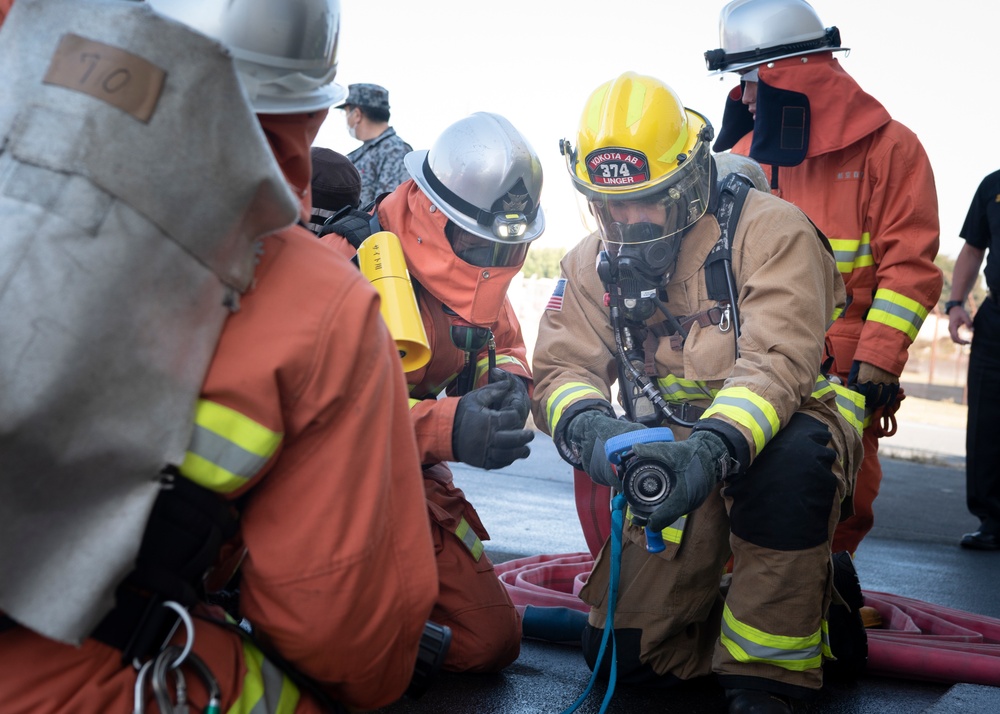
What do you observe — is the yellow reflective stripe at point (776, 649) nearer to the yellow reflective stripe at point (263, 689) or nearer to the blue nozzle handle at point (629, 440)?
the blue nozzle handle at point (629, 440)

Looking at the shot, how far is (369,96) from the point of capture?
6.27 metres

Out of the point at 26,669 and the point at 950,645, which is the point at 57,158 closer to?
the point at 26,669

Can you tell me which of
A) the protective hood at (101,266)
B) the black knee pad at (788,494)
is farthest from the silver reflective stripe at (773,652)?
the protective hood at (101,266)

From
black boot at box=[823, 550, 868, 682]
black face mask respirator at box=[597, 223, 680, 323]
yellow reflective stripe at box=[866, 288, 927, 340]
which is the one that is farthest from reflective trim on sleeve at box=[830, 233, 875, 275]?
black boot at box=[823, 550, 868, 682]

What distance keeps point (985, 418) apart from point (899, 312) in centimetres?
186

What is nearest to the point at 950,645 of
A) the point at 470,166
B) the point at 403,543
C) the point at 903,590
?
the point at 903,590

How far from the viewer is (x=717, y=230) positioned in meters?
3.12

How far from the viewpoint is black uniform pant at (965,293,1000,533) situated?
214 inches

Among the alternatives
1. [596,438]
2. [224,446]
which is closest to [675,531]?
[596,438]

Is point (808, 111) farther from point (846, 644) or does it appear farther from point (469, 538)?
point (469, 538)

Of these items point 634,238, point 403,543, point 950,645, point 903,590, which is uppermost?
point 634,238

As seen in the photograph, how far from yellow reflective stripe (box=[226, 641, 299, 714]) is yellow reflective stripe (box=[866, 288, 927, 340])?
10.5 feet

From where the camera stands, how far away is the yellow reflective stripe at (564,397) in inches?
123

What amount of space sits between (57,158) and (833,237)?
3.73 m
